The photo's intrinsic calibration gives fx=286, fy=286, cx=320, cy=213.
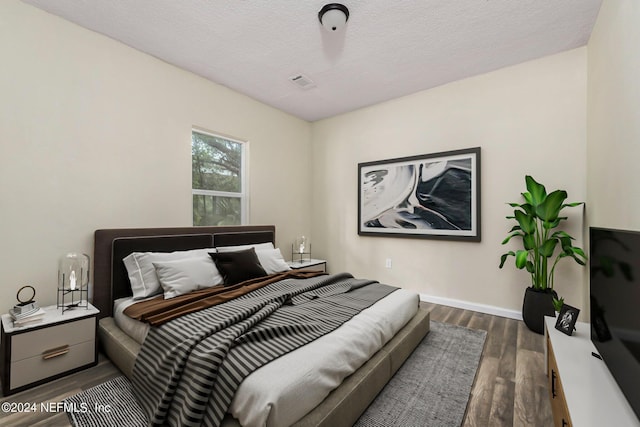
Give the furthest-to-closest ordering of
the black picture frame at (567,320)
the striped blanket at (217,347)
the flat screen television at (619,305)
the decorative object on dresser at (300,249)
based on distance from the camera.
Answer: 1. the decorative object on dresser at (300,249)
2. the black picture frame at (567,320)
3. the striped blanket at (217,347)
4. the flat screen television at (619,305)

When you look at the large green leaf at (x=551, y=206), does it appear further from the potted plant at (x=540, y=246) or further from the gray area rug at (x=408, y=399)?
the gray area rug at (x=408, y=399)

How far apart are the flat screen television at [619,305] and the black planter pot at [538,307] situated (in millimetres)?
1238

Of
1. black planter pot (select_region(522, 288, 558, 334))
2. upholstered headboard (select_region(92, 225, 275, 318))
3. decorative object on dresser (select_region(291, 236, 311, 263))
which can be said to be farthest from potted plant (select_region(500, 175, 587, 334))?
upholstered headboard (select_region(92, 225, 275, 318))

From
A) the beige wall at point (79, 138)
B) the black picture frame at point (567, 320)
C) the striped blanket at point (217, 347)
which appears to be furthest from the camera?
the beige wall at point (79, 138)

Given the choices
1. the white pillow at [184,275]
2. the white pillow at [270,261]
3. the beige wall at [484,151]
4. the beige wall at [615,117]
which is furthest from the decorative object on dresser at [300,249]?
the beige wall at [615,117]

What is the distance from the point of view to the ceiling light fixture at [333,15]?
2.29m

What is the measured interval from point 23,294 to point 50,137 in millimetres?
1296

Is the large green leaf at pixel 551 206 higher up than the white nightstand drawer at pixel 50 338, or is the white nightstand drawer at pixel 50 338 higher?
the large green leaf at pixel 551 206

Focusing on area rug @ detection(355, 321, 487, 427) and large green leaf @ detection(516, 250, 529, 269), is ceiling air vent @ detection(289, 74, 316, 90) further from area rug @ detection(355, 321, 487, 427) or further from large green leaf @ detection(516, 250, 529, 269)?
area rug @ detection(355, 321, 487, 427)

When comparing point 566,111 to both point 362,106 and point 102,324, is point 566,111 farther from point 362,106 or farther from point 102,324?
point 102,324

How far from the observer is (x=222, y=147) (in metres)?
3.83

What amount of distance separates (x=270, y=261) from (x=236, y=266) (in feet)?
1.71

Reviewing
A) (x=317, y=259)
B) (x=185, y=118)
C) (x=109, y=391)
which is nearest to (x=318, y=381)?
(x=109, y=391)

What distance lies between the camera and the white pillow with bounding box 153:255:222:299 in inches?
97.6
